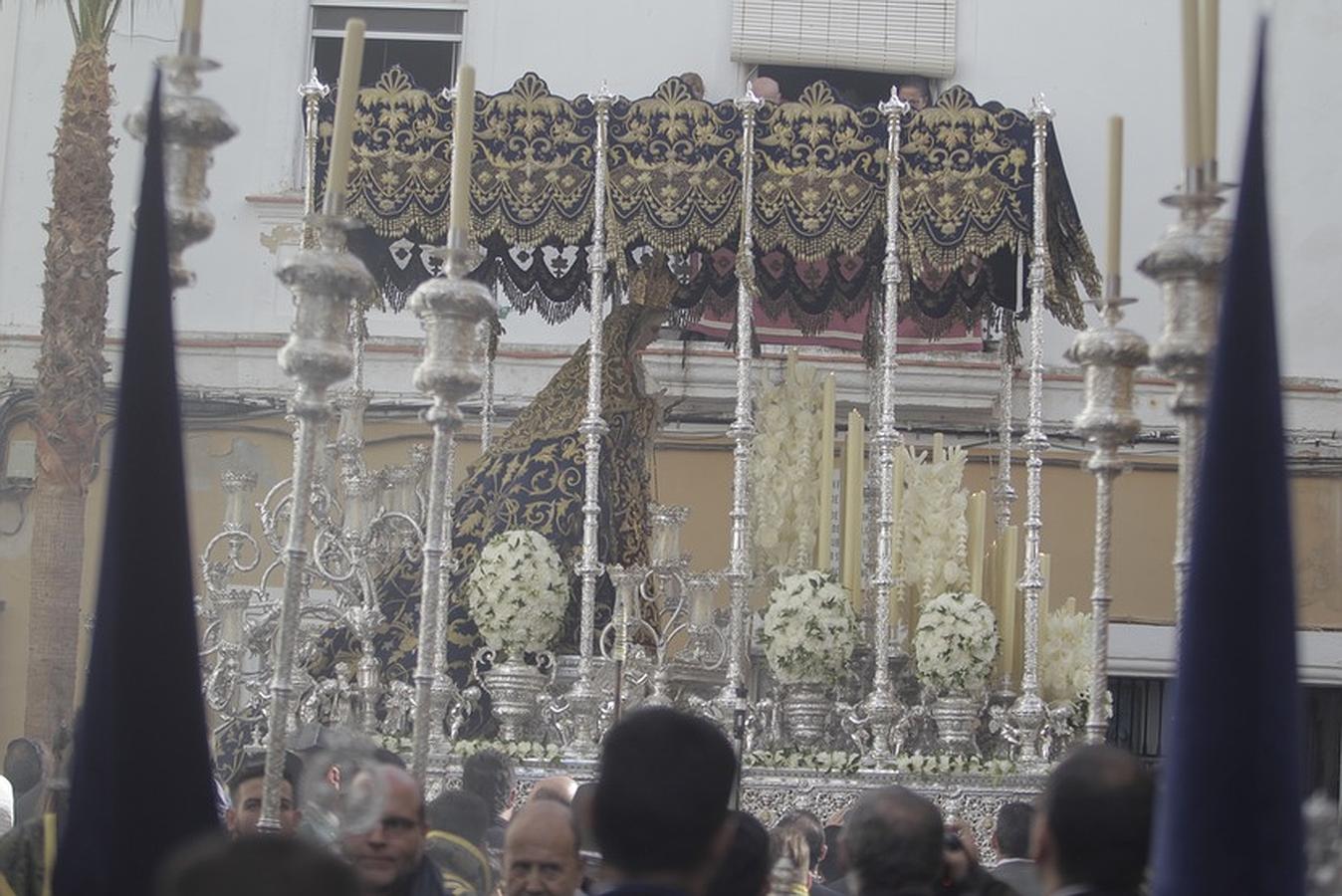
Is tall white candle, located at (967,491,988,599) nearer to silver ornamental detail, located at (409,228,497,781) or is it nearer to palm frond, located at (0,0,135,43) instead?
silver ornamental detail, located at (409,228,497,781)

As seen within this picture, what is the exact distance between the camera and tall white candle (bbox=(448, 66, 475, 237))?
543cm

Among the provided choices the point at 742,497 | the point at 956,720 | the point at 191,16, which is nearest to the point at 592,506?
the point at 742,497

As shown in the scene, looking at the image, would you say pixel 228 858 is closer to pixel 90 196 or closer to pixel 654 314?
pixel 654 314

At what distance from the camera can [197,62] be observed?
436 centimetres

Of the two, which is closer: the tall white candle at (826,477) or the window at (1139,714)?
the tall white candle at (826,477)

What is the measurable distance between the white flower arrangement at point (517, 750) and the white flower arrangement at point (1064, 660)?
7.08 feet

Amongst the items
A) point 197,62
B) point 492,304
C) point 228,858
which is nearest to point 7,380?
point 492,304

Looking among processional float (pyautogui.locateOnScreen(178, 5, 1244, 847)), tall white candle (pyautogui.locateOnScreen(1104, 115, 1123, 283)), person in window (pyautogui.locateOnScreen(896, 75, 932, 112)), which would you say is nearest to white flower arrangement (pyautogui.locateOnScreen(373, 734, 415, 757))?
processional float (pyautogui.locateOnScreen(178, 5, 1244, 847))

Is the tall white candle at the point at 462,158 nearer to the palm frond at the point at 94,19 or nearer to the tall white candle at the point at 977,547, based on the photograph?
the tall white candle at the point at 977,547

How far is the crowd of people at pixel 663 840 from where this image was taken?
230 cm

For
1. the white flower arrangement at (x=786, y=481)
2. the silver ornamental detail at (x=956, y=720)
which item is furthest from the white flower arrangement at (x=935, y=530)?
the silver ornamental detail at (x=956, y=720)

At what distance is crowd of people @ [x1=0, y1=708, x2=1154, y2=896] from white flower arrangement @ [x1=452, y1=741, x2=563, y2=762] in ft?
13.1

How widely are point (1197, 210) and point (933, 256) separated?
518 cm

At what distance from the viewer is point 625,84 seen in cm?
1510
